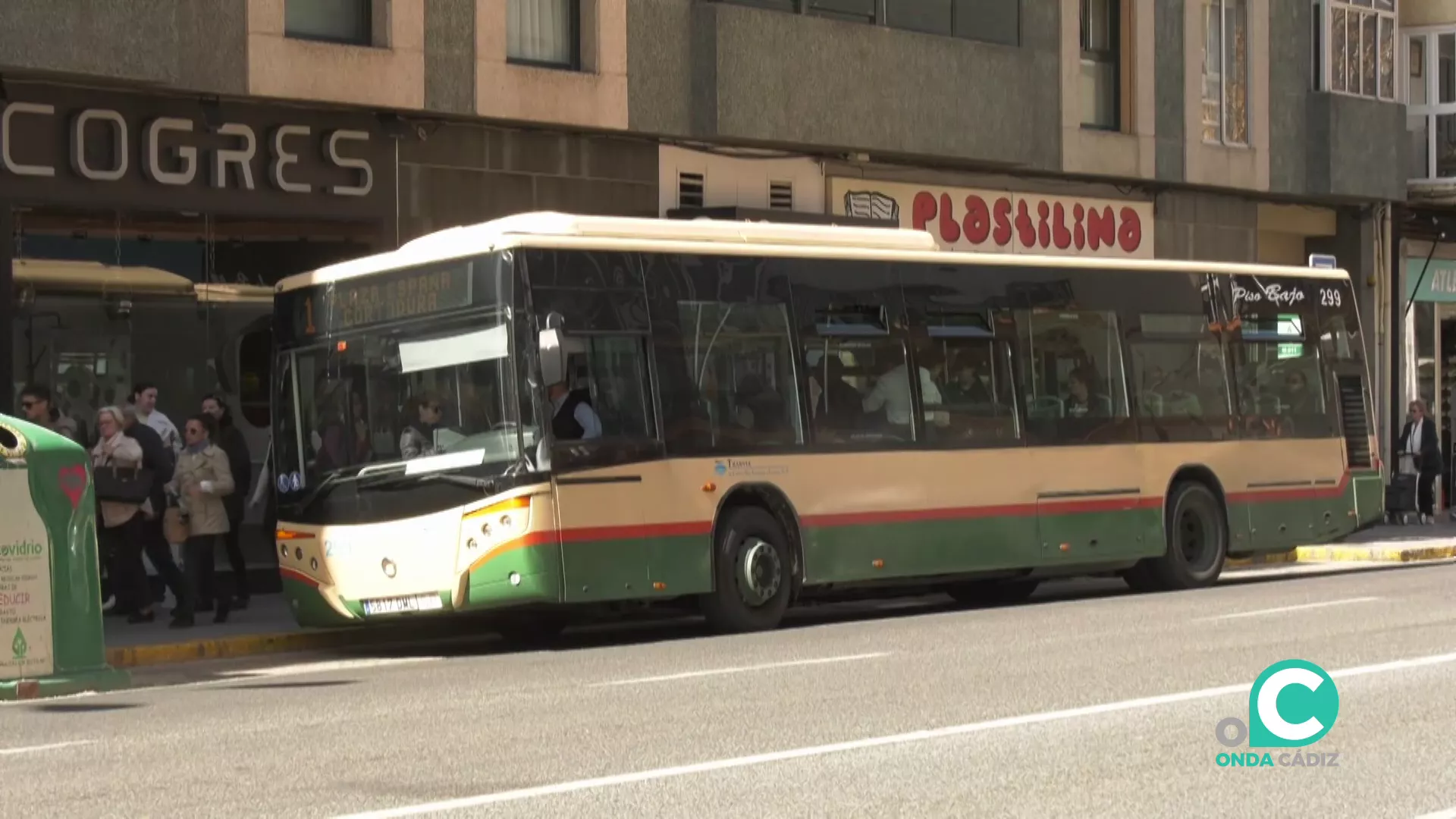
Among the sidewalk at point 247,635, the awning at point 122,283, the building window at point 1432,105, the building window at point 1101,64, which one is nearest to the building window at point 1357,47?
the building window at point 1432,105

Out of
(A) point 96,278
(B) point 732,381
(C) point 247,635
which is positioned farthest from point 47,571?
(A) point 96,278

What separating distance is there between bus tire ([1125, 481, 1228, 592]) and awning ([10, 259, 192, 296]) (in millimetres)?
9496

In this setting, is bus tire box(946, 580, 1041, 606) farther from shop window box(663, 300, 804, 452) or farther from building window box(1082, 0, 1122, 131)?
building window box(1082, 0, 1122, 131)

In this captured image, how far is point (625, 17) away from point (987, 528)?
811 centimetres

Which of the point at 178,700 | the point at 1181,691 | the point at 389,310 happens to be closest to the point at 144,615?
the point at 389,310

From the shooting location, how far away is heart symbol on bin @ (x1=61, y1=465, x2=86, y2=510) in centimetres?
1420

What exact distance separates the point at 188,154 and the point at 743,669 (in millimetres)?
9604

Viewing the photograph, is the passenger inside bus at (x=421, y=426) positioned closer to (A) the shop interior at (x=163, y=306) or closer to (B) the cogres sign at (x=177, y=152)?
(A) the shop interior at (x=163, y=306)

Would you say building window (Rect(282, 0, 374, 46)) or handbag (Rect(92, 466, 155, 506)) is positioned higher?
building window (Rect(282, 0, 374, 46))

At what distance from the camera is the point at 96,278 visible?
66.5 ft

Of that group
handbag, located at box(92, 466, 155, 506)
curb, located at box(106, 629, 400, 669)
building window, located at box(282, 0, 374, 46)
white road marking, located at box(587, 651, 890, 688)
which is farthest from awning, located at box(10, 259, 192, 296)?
white road marking, located at box(587, 651, 890, 688)

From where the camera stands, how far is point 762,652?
1480 cm

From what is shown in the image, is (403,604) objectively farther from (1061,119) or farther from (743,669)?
(1061,119)

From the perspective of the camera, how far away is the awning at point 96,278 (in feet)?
65.0
